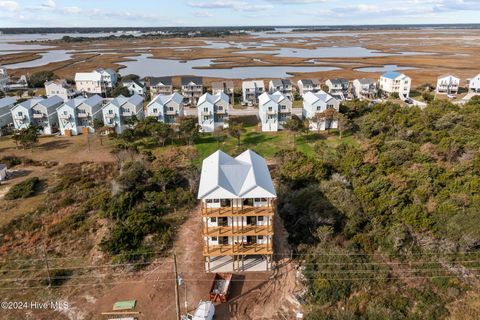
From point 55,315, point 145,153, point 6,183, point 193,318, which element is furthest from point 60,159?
point 193,318

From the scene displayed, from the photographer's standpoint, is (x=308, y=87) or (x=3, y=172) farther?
(x=308, y=87)

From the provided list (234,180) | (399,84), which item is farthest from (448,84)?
(234,180)

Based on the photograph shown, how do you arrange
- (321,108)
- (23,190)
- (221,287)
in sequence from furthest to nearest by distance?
(321,108), (23,190), (221,287)

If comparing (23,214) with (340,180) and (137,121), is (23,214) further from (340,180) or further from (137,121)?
(340,180)

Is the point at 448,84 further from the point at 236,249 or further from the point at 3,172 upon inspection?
the point at 3,172

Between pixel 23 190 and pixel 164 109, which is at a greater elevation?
pixel 164 109

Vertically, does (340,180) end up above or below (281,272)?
above

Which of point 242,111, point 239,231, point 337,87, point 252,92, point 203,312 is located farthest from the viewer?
point 337,87

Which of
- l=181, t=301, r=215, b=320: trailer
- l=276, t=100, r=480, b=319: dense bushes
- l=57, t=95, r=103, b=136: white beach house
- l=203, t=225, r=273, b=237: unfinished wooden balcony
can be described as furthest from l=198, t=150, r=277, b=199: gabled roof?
l=57, t=95, r=103, b=136: white beach house
